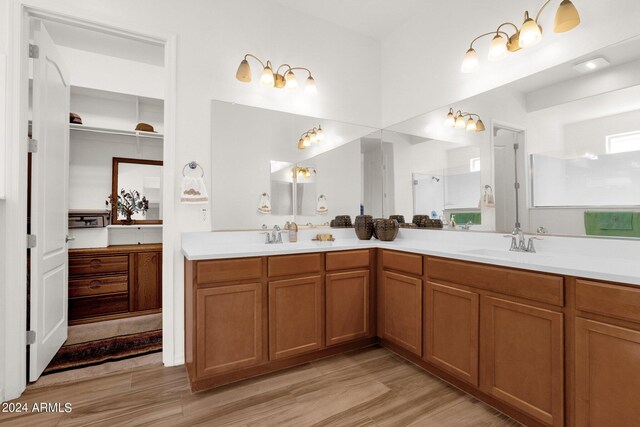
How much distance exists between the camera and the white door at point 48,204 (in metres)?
2.06

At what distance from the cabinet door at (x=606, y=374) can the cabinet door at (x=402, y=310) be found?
0.93 metres

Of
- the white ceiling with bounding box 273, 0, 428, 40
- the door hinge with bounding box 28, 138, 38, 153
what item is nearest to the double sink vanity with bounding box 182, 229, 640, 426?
the door hinge with bounding box 28, 138, 38, 153

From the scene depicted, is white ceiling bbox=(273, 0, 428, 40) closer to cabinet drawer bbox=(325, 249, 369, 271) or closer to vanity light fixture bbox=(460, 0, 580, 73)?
vanity light fixture bbox=(460, 0, 580, 73)

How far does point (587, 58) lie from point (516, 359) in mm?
→ 1794

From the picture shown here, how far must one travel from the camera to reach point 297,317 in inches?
87.6

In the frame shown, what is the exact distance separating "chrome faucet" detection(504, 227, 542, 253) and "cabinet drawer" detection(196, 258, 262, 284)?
5.69ft

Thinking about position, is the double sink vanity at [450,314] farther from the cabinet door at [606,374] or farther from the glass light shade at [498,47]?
the glass light shade at [498,47]

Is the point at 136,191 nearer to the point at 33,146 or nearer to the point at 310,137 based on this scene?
the point at 33,146

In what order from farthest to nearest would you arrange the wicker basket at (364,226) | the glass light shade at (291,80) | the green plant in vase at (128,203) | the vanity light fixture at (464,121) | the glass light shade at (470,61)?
the green plant in vase at (128,203) → the wicker basket at (364,226) → the glass light shade at (291,80) → the vanity light fixture at (464,121) → the glass light shade at (470,61)

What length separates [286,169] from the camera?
2.85 meters

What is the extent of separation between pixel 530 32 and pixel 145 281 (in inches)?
163

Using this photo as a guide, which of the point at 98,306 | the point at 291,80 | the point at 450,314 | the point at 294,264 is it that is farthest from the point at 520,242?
the point at 98,306

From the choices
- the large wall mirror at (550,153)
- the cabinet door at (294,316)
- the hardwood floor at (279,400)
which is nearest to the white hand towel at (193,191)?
the cabinet door at (294,316)

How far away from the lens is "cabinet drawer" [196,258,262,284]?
6.27ft
